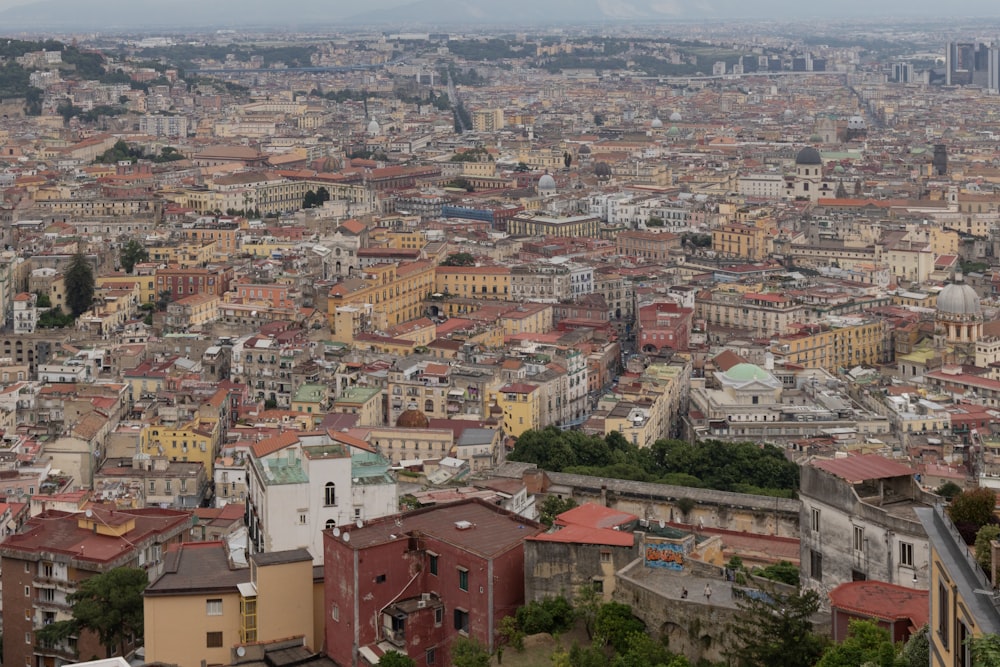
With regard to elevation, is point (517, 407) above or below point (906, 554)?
below

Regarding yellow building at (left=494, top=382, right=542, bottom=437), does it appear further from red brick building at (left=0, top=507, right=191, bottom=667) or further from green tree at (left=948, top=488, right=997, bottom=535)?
green tree at (left=948, top=488, right=997, bottom=535)

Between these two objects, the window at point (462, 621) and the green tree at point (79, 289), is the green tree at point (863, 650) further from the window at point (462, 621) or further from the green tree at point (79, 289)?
the green tree at point (79, 289)

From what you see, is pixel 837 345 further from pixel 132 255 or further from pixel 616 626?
pixel 616 626

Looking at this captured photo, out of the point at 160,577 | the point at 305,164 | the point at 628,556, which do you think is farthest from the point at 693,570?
the point at 305,164

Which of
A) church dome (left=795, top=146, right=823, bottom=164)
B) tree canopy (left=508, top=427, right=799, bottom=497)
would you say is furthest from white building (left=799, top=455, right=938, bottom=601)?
church dome (left=795, top=146, right=823, bottom=164)

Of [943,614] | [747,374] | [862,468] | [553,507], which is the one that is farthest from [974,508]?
[747,374]

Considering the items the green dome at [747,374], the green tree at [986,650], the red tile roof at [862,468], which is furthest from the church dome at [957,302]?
the green tree at [986,650]

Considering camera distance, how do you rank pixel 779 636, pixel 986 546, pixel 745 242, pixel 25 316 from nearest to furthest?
pixel 986 546
pixel 779 636
pixel 25 316
pixel 745 242
